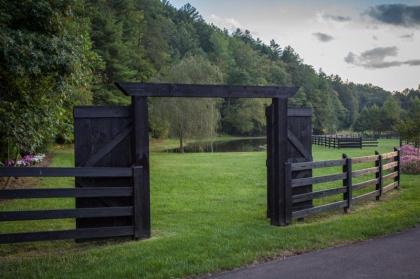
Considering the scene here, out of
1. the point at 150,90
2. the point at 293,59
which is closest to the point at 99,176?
the point at 150,90

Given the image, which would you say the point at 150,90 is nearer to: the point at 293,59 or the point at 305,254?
the point at 305,254

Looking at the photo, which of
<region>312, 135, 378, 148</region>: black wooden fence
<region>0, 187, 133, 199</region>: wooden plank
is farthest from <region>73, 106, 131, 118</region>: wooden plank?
<region>312, 135, 378, 148</region>: black wooden fence

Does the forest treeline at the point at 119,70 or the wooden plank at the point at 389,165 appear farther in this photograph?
the wooden plank at the point at 389,165

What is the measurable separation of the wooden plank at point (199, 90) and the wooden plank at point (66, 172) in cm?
138

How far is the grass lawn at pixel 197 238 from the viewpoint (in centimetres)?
595

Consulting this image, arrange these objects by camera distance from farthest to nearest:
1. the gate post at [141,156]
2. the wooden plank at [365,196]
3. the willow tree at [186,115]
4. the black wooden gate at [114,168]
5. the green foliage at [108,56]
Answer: the green foliage at [108,56] < the willow tree at [186,115] < the wooden plank at [365,196] < the gate post at [141,156] < the black wooden gate at [114,168]

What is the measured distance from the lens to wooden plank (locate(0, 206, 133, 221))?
677cm

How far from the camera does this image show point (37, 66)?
27.8ft

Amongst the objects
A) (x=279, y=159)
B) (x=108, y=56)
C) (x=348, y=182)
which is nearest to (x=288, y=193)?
(x=279, y=159)

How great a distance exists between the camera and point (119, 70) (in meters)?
50.7

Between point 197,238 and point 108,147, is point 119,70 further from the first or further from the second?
point 197,238

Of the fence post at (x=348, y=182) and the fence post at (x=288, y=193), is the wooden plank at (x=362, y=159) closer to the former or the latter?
the fence post at (x=348, y=182)

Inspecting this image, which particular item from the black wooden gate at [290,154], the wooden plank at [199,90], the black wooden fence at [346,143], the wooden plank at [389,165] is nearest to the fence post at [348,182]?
the black wooden gate at [290,154]

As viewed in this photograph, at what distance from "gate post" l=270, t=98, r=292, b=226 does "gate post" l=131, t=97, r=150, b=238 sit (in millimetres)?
2696
